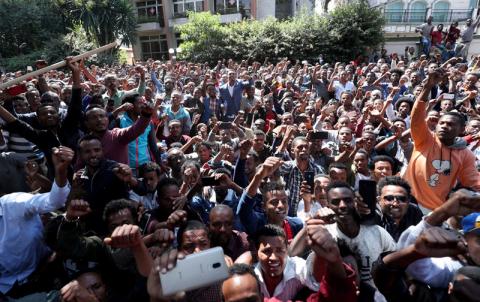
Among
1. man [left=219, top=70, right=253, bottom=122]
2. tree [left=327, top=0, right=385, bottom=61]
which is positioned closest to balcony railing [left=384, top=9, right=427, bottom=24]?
tree [left=327, top=0, right=385, bottom=61]

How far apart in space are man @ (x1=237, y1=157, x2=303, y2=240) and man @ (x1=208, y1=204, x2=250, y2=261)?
5.7 inches

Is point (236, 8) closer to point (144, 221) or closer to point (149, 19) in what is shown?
point (149, 19)

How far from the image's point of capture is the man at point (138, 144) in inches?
156

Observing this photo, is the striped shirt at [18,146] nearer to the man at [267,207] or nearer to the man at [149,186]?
the man at [149,186]

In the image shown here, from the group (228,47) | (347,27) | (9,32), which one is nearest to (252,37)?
(228,47)

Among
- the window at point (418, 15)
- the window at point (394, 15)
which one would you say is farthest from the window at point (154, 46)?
the window at point (418, 15)

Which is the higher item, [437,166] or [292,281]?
[437,166]

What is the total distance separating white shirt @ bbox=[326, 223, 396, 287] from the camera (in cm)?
218

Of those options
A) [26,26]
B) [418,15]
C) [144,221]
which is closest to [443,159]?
[144,221]

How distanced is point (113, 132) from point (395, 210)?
2.57 metres

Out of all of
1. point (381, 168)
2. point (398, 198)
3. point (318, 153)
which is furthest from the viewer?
point (318, 153)

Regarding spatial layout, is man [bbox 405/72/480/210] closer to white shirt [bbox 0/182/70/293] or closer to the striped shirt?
white shirt [bbox 0/182/70/293]

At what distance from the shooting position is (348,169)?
3838mm

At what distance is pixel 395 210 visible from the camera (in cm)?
261
